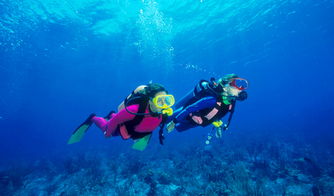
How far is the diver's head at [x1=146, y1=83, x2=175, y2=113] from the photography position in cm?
348

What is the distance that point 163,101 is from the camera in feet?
11.6

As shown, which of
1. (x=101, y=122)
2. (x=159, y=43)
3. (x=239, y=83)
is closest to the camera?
(x=239, y=83)

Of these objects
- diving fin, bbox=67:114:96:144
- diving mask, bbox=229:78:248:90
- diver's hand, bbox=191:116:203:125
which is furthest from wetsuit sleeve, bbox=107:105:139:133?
diving mask, bbox=229:78:248:90

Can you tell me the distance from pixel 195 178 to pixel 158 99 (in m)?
7.12

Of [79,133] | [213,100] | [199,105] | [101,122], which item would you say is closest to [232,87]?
[213,100]

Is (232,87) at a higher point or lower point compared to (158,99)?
higher

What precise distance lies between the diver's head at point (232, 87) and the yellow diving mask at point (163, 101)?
1.55 meters

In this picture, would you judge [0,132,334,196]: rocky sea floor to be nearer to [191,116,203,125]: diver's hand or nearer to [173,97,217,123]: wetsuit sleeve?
[191,116,203,125]: diver's hand

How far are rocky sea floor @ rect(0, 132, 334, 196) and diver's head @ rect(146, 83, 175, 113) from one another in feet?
17.6

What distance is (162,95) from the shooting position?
3412mm

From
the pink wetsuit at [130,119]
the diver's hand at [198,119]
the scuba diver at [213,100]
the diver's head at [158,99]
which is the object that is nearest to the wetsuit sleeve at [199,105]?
the scuba diver at [213,100]

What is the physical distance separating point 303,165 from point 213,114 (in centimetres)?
1008

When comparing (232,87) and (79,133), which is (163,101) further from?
(79,133)

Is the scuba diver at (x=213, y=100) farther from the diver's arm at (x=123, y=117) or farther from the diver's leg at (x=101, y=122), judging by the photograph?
the diver's leg at (x=101, y=122)
